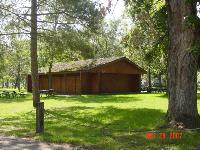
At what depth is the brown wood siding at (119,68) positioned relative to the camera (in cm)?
4712

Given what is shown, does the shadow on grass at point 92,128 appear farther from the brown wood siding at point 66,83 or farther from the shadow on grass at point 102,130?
the brown wood siding at point 66,83

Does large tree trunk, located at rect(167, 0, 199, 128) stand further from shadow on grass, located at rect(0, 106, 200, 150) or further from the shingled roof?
the shingled roof

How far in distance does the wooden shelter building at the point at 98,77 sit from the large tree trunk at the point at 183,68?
32293mm

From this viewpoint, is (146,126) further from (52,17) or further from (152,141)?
(52,17)

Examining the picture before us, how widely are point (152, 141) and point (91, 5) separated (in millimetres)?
14267

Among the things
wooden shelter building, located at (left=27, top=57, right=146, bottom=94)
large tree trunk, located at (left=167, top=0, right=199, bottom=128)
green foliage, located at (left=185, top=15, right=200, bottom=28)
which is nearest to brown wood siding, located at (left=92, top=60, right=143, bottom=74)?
wooden shelter building, located at (left=27, top=57, right=146, bottom=94)

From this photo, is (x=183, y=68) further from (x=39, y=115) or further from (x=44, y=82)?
(x=44, y=82)

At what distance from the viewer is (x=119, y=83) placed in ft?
167

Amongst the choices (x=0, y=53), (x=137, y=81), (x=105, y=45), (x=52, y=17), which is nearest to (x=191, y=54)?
(x=52, y=17)

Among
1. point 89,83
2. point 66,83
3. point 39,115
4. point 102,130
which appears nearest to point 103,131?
point 102,130

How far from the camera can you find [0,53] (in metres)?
26.6

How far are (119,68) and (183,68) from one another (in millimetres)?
35827

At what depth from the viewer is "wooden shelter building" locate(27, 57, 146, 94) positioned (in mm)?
47656

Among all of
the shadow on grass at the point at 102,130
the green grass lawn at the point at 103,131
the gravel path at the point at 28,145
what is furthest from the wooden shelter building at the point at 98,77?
the gravel path at the point at 28,145
